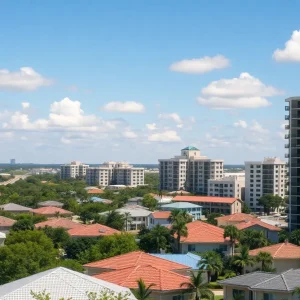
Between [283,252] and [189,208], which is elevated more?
[189,208]

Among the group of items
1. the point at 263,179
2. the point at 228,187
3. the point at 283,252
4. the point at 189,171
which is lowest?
the point at 283,252

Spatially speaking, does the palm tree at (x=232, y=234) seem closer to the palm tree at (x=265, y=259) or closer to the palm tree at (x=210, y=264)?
the palm tree at (x=265, y=259)

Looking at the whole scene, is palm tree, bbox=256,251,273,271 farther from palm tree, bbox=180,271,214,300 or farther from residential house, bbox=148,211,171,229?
residential house, bbox=148,211,171,229

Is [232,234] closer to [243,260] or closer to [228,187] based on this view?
[243,260]

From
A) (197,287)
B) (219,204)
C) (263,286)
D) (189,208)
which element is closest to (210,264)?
(197,287)

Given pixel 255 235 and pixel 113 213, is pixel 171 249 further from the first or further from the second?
pixel 113 213

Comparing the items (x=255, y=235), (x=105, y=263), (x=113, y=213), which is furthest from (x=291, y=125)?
(x=105, y=263)
